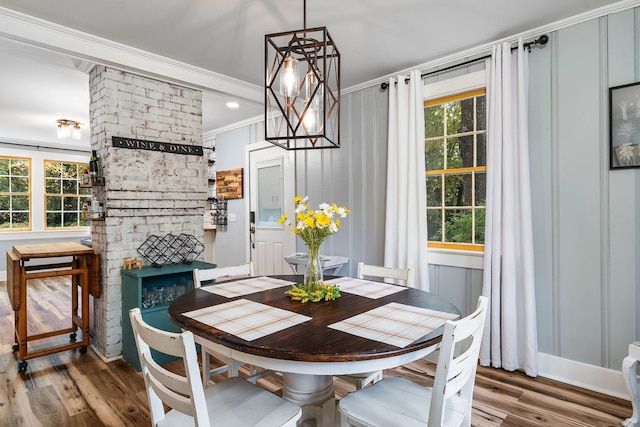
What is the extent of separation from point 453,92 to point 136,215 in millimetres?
2886

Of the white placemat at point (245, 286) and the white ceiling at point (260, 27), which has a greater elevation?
the white ceiling at point (260, 27)

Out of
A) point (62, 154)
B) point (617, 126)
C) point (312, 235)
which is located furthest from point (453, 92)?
point (62, 154)

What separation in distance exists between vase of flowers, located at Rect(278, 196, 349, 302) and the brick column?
1.86 metres

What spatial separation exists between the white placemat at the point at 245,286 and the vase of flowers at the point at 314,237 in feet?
0.84

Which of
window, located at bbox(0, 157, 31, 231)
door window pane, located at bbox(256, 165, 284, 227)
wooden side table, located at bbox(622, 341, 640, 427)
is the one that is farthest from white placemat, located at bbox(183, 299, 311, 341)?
window, located at bbox(0, 157, 31, 231)

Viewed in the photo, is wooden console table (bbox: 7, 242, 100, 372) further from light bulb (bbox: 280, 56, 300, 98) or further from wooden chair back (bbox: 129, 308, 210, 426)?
light bulb (bbox: 280, 56, 300, 98)

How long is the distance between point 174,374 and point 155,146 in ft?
8.33

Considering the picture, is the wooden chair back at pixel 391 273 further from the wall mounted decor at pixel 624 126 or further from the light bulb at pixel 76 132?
the light bulb at pixel 76 132

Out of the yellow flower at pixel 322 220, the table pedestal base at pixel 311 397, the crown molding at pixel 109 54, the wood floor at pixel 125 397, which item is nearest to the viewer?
the table pedestal base at pixel 311 397

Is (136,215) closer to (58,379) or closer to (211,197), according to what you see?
(58,379)

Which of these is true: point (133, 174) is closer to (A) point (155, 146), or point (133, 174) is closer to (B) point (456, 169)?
(A) point (155, 146)

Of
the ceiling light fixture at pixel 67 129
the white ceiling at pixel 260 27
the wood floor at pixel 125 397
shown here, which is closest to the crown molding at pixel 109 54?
the white ceiling at pixel 260 27

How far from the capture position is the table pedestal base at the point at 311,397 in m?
1.60

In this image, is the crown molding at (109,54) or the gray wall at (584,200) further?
the crown molding at (109,54)
